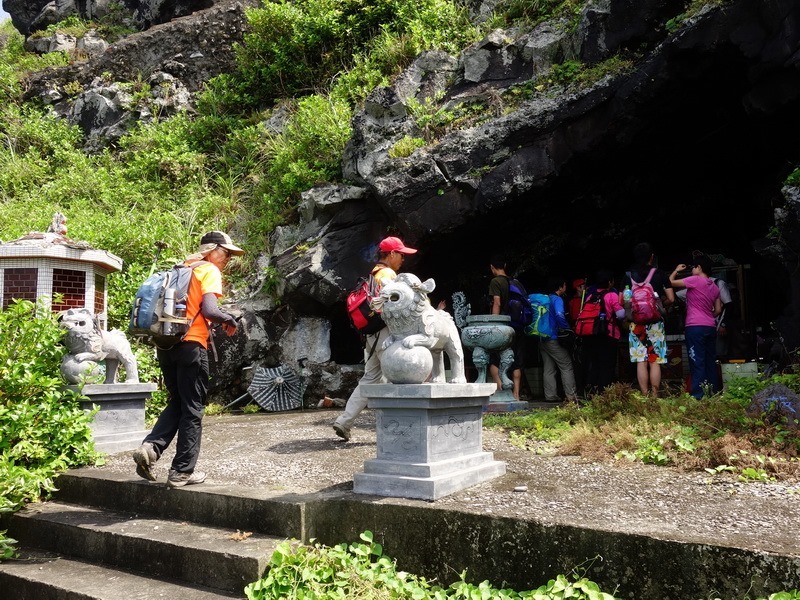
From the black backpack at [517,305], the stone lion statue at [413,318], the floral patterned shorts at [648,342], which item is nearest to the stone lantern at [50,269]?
the stone lion statue at [413,318]

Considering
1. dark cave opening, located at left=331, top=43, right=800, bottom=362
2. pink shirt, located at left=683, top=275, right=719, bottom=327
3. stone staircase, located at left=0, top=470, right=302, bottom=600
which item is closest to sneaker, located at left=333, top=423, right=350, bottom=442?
stone staircase, located at left=0, top=470, right=302, bottom=600

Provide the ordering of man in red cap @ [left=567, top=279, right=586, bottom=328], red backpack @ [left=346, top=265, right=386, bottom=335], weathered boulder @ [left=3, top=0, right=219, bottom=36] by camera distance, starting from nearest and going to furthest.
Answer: red backpack @ [left=346, top=265, right=386, bottom=335] → man in red cap @ [left=567, top=279, right=586, bottom=328] → weathered boulder @ [left=3, top=0, right=219, bottom=36]

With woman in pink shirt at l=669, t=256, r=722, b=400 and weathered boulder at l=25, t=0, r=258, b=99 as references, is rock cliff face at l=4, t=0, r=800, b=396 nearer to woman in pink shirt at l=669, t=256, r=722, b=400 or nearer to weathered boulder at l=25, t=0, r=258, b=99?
woman in pink shirt at l=669, t=256, r=722, b=400

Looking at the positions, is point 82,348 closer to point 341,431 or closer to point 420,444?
point 341,431

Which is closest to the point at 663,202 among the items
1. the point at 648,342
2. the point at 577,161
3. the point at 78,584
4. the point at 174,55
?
the point at 577,161

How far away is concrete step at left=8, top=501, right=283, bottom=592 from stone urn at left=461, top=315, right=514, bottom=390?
461 centimetres

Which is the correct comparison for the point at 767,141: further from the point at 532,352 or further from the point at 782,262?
the point at 532,352

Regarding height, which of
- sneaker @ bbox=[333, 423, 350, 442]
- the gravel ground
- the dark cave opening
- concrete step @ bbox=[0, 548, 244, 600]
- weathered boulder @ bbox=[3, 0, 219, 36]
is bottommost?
concrete step @ bbox=[0, 548, 244, 600]

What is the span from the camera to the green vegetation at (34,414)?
501 cm

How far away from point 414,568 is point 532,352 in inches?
319

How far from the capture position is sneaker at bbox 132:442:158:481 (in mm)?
4395

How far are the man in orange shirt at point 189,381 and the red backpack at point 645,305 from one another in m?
5.04

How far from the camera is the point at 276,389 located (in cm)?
991

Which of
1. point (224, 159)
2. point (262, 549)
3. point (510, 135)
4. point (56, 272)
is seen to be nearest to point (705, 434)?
point (262, 549)
